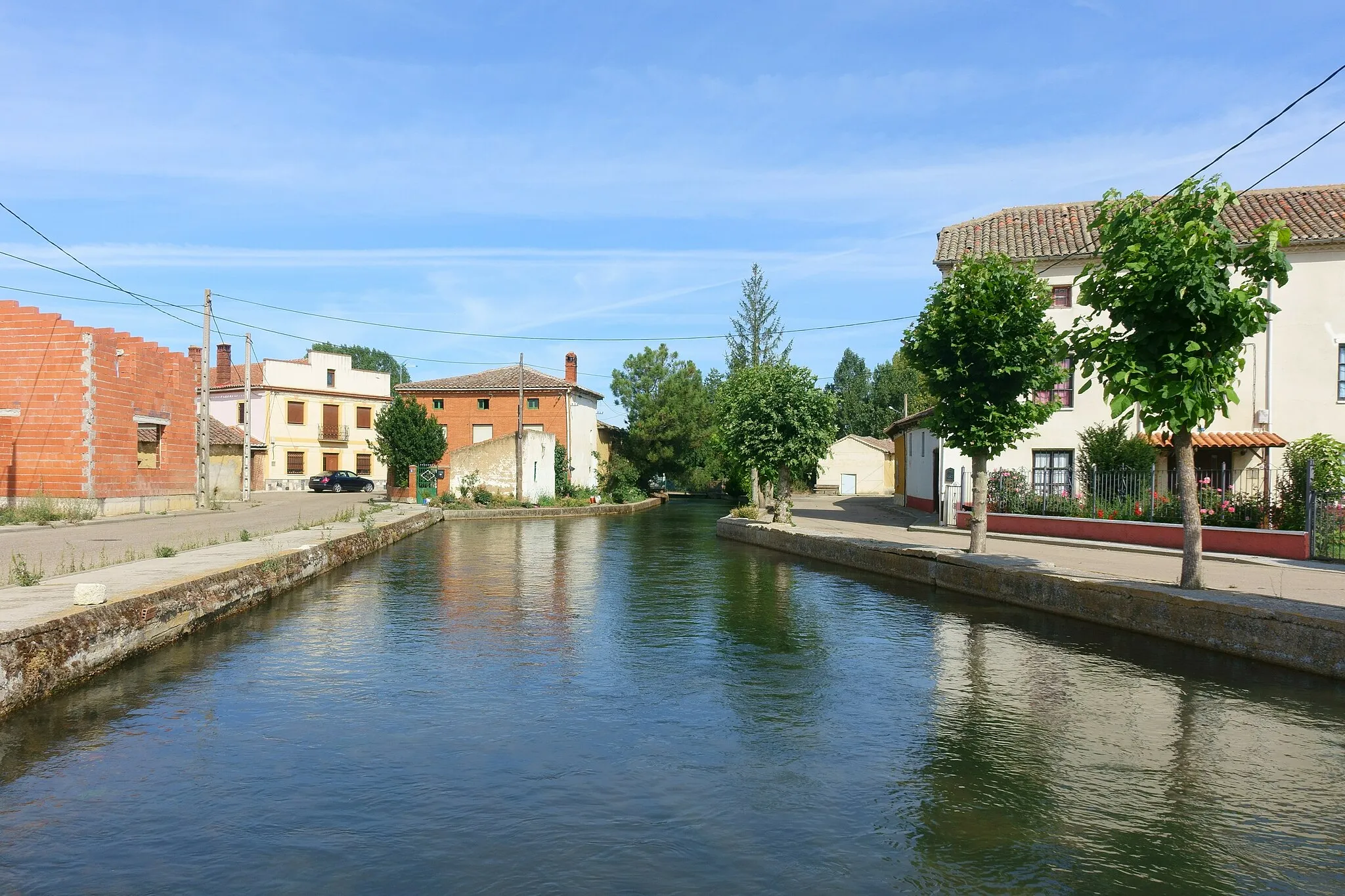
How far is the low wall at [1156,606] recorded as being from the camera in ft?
A: 32.2

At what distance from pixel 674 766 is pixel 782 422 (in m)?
22.3

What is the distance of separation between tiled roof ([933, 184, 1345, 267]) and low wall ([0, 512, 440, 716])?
1945 centimetres

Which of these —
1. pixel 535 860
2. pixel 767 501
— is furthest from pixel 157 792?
pixel 767 501

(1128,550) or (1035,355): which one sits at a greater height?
(1035,355)

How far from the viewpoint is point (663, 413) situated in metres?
56.3

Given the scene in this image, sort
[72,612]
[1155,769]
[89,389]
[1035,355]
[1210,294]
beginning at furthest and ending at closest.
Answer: [89,389]
[1035,355]
[1210,294]
[72,612]
[1155,769]

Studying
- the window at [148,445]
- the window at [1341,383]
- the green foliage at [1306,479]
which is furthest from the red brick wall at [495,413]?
the green foliage at [1306,479]

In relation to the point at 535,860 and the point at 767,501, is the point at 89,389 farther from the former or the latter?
the point at 535,860

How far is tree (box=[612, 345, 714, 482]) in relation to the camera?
56.8 meters

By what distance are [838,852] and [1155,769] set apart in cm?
292

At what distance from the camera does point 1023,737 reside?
7535 mm

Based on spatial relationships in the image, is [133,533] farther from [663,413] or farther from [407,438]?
[663,413]

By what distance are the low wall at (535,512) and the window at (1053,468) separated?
64.9ft

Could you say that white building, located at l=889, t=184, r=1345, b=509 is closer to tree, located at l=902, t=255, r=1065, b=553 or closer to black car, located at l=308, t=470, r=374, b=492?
tree, located at l=902, t=255, r=1065, b=553
